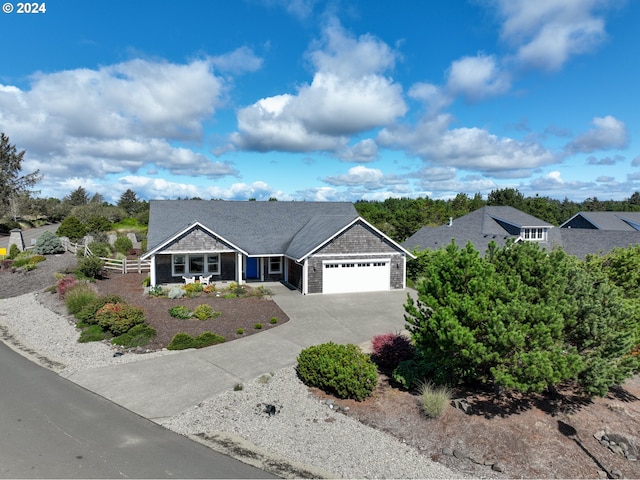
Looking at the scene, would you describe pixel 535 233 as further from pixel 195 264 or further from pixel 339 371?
pixel 339 371

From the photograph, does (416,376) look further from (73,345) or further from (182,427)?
(73,345)

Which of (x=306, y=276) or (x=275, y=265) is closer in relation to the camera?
(x=306, y=276)

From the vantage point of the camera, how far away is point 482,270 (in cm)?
1002

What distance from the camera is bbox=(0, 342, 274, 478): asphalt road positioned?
297 inches

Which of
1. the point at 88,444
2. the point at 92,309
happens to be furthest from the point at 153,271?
the point at 88,444

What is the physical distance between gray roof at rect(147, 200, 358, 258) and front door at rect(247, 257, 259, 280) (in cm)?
131

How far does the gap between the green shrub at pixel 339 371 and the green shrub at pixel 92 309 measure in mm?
9899

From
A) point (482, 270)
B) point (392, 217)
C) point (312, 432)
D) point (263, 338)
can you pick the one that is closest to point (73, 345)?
point (263, 338)

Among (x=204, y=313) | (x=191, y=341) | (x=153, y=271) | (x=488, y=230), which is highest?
(x=488, y=230)

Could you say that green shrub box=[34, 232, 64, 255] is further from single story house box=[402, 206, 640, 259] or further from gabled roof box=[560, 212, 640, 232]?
gabled roof box=[560, 212, 640, 232]

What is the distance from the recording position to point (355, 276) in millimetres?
25094

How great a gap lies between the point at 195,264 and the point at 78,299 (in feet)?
26.3

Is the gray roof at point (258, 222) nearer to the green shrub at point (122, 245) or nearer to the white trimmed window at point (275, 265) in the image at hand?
the white trimmed window at point (275, 265)

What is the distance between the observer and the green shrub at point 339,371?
10836 millimetres
